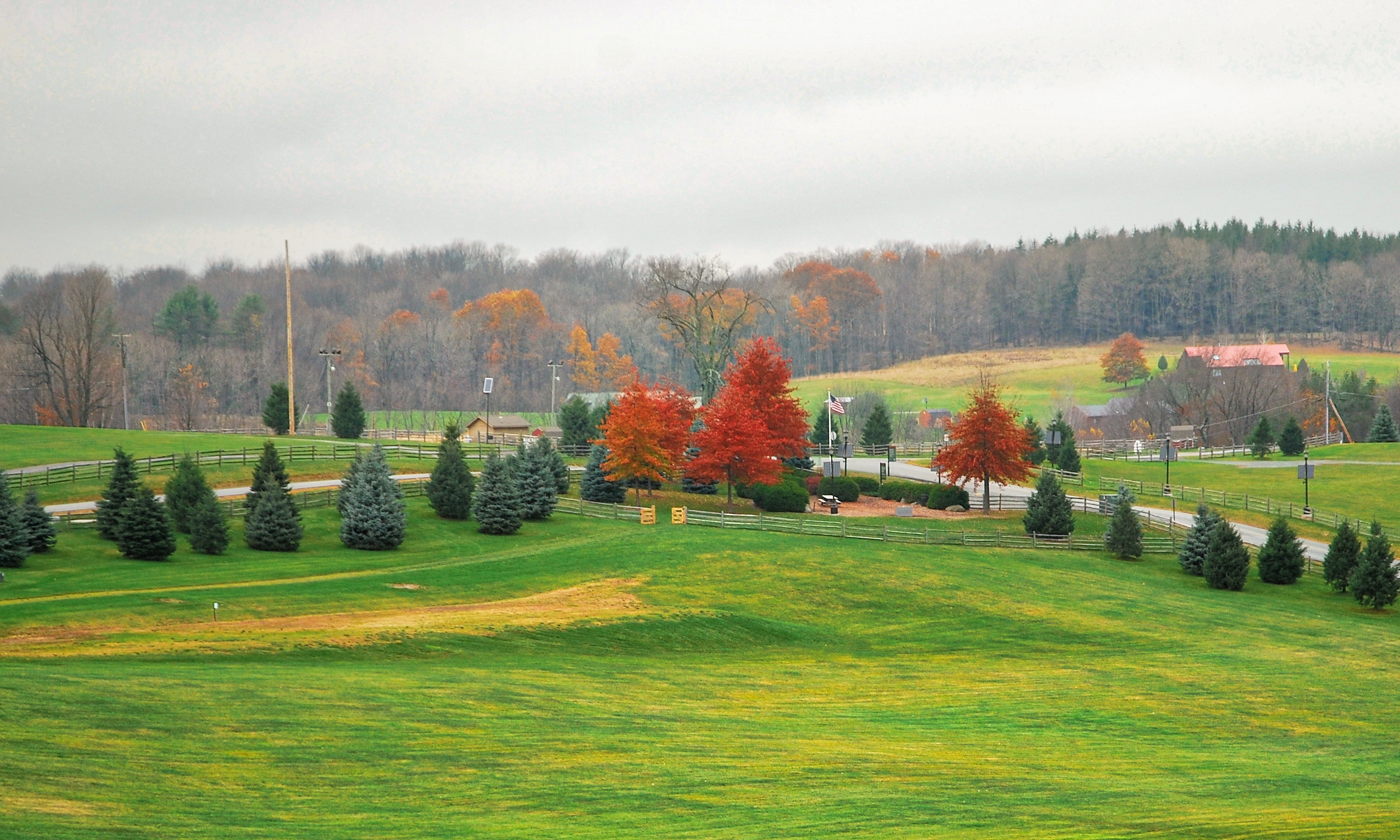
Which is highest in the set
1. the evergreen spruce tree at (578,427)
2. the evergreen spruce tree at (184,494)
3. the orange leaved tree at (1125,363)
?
the orange leaved tree at (1125,363)

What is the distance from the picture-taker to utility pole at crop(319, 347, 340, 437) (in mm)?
80625

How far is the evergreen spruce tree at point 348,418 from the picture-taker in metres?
75.9

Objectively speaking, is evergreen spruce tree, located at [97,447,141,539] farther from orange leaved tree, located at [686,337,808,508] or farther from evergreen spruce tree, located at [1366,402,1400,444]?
evergreen spruce tree, located at [1366,402,1400,444]

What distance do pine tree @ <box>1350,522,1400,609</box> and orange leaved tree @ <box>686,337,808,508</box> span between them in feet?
84.2

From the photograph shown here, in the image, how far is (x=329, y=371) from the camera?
99875mm

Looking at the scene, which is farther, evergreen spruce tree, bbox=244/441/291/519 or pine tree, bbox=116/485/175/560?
evergreen spruce tree, bbox=244/441/291/519

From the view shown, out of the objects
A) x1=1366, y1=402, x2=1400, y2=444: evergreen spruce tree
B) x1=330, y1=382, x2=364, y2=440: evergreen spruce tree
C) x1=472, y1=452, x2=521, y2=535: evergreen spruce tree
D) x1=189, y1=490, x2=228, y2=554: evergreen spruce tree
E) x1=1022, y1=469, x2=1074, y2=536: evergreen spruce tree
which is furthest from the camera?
x1=1366, y1=402, x2=1400, y2=444: evergreen spruce tree

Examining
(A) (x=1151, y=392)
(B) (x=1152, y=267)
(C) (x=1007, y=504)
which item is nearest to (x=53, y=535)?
(C) (x=1007, y=504)

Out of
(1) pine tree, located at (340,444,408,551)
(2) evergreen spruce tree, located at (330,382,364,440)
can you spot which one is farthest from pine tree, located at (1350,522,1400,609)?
(2) evergreen spruce tree, located at (330,382,364,440)

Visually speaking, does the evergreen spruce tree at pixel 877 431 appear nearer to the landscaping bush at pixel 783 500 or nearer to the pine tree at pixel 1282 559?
the landscaping bush at pixel 783 500

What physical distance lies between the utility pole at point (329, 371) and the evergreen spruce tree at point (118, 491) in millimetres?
33162

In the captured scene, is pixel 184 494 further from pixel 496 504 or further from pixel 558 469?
pixel 558 469

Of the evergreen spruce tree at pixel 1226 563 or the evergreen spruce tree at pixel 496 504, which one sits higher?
the evergreen spruce tree at pixel 496 504

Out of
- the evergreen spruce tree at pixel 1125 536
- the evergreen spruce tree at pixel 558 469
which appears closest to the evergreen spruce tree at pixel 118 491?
the evergreen spruce tree at pixel 558 469
